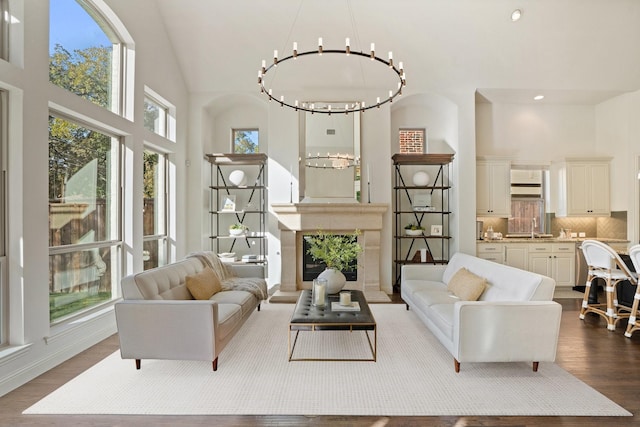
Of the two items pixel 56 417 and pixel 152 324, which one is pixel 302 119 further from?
pixel 56 417

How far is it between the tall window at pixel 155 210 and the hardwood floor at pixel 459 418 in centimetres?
166

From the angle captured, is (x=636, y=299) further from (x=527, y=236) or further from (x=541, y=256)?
(x=527, y=236)

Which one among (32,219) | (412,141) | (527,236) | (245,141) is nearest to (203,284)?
(32,219)

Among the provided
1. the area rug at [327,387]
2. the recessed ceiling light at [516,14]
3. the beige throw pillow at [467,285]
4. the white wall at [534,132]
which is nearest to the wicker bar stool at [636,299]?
the area rug at [327,387]

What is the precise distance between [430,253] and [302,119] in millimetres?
3475

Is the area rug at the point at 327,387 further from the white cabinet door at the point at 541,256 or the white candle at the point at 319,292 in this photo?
the white cabinet door at the point at 541,256

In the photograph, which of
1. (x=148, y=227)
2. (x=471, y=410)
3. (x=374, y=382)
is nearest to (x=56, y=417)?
(x=374, y=382)

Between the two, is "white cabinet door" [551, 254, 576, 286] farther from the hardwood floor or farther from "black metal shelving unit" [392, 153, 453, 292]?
the hardwood floor

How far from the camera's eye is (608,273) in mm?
4270

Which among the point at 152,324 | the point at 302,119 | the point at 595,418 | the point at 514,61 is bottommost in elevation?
the point at 595,418

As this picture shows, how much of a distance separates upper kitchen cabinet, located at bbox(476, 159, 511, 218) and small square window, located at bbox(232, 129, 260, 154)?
4.35m

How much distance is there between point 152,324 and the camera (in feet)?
9.80

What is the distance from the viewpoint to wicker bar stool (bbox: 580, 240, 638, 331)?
4133mm

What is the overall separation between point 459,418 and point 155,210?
5.03 metres
